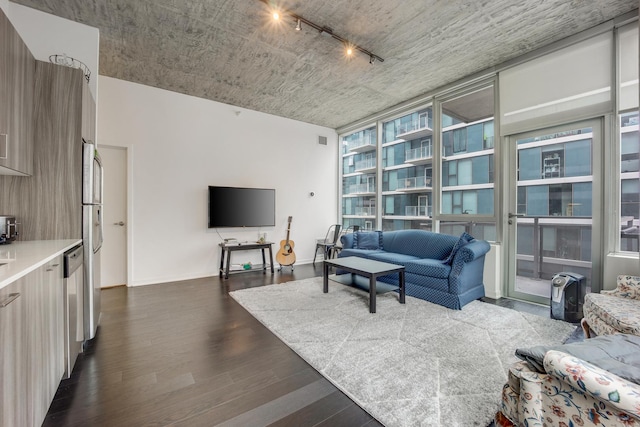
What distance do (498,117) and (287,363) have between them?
3.94 metres

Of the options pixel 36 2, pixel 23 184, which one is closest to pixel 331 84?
pixel 36 2

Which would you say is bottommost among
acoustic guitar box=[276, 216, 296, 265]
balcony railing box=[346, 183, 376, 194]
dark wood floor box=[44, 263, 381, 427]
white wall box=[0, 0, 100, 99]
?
dark wood floor box=[44, 263, 381, 427]

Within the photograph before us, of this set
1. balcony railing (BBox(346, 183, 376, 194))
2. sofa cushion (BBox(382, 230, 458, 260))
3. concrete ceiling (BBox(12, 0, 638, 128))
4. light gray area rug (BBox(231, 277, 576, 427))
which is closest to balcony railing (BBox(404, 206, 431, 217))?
sofa cushion (BBox(382, 230, 458, 260))

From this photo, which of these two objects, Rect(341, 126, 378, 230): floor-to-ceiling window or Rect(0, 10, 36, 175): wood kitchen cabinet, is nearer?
Rect(0, 10, 36, 175): wood kitchen cabinet

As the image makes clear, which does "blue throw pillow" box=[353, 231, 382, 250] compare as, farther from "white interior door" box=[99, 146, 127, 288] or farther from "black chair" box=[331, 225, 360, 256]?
"white interior door" box=[99, 146, 127, 288]

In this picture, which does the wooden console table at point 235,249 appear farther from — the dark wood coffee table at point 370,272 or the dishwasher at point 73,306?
the dishwasher at point 73,306

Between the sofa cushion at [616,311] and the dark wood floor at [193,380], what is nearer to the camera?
the dark wood floor at [193,380]

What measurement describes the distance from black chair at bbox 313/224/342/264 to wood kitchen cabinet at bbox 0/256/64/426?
4.40 m

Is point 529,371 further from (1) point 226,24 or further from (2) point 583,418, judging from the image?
(1) point 226,24

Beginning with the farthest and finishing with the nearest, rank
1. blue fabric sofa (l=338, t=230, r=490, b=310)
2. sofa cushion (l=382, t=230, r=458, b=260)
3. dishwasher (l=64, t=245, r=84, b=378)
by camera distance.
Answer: sofa cushion (l=382, t=230, r=458, b=260)
blue fabric sofa (l=338, t=230, r=490, b=310)
dishwasher (l=64, t=245, r=84, b=378)

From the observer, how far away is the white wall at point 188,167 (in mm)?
4277

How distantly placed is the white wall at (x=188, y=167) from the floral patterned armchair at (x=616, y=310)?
14.9ft

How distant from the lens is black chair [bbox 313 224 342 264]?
5793 mm

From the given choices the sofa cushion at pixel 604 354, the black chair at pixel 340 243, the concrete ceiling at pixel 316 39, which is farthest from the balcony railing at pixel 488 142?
the sofa cushion at pixel 604 354
